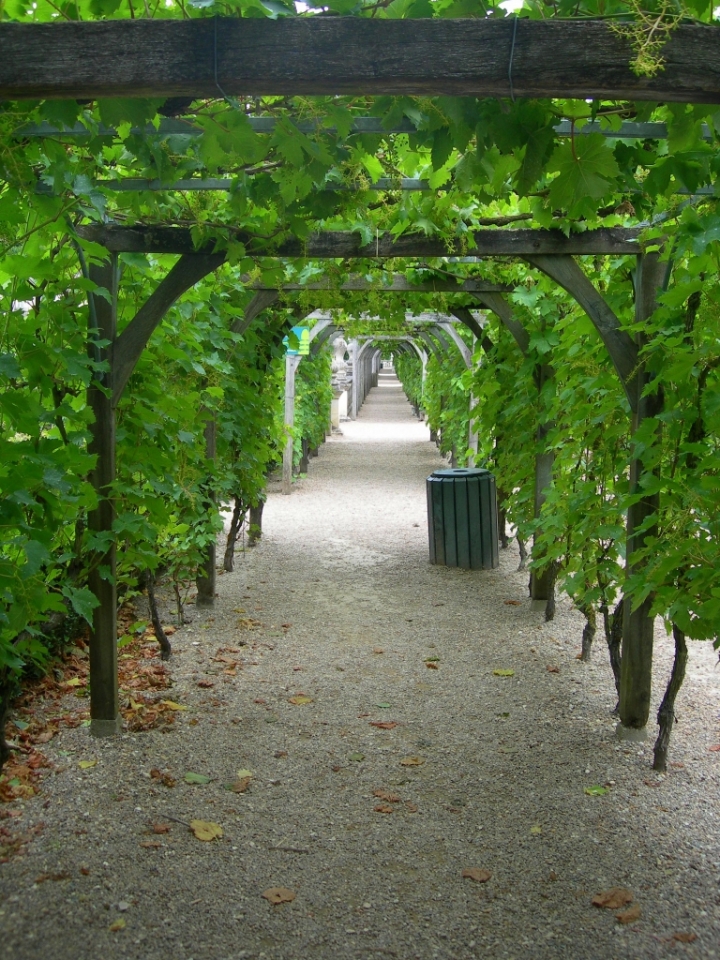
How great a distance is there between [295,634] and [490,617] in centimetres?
147

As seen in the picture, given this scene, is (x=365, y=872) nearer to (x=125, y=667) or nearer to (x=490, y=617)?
(x=125, y=667)

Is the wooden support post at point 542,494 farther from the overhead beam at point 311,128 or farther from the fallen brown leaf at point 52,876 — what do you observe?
the fallen brown leaf at point 52,876

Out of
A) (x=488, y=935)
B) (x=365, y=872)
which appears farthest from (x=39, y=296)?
(x=488, y=935)

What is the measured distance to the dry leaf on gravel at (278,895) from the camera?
3064 mm

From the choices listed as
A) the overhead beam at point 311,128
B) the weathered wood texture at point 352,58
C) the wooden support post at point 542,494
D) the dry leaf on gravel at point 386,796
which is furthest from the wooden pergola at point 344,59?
the wooden support post at point 542,494

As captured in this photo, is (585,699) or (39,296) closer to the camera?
(39,296)

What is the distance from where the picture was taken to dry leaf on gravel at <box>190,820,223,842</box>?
3482 millimetres

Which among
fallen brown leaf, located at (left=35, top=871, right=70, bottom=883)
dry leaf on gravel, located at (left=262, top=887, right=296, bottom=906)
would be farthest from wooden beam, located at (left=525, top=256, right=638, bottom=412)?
fallen brown leaf, located at (left=35, top=871, right=70, bottom=883)

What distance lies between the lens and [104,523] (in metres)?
4.30

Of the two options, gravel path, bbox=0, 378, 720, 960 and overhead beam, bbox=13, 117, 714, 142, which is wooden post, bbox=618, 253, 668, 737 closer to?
gravel path, bbox=0, 378, 720, 960

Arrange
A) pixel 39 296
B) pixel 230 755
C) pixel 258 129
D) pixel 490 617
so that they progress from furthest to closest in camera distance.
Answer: pixel 490 617 → pixel 230 755 → pixel 39 296 → pixel 258 129

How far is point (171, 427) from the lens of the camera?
15.2 ft

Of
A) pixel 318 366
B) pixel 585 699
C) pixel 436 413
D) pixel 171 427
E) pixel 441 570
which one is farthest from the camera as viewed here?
pixel 436 413

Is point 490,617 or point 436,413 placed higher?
point 436,413
